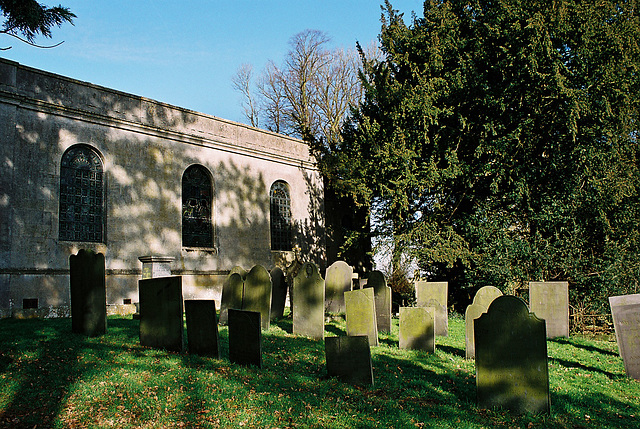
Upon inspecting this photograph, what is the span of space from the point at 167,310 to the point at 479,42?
45.0 ft

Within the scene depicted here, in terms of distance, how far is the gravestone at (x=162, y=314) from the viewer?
7.73 meters

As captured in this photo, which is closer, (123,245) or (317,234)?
(123,245)

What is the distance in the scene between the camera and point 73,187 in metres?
14.3

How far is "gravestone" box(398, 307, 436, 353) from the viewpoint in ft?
29.2

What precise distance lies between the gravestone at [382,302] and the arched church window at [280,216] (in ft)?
30.4

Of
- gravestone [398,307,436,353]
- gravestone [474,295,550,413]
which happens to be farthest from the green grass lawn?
gravestone [398,307,436,353]

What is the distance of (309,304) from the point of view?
392 inches

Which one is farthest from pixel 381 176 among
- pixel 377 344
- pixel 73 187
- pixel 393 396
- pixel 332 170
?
pixel 393 396

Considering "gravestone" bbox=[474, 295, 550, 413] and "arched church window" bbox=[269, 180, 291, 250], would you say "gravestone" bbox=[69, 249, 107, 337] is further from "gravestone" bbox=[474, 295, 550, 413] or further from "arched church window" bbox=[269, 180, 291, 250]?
"arched church window" bbox=[269, 180, 291, 250]

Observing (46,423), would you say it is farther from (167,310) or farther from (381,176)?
(381,176)

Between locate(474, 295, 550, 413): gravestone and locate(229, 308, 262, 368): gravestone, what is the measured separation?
3109mm

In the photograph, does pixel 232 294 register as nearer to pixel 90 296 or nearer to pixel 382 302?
pixel 90 296

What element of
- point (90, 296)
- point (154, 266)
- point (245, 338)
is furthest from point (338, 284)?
point (90, 296)

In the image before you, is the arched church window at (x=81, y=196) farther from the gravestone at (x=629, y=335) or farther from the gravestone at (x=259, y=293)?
the gravestone at (x=629, y=335)
